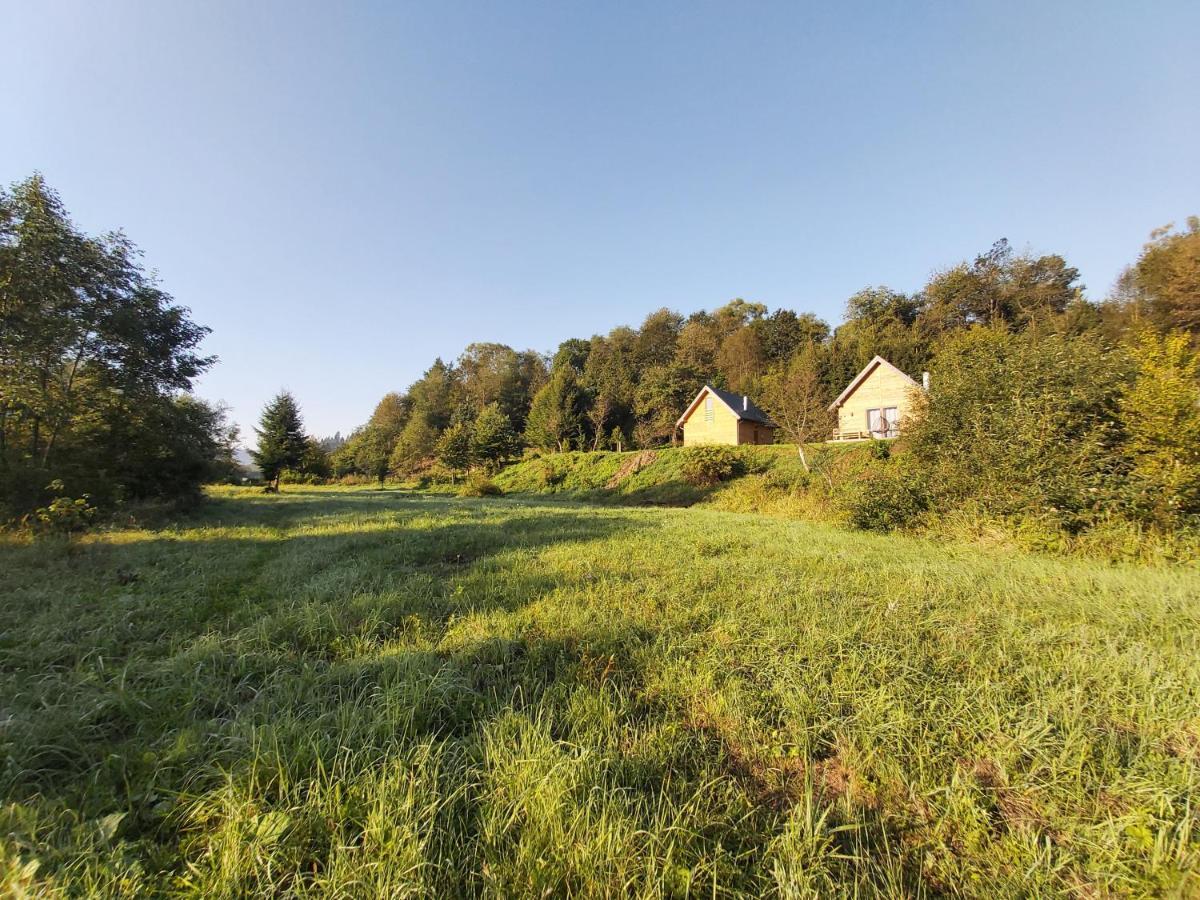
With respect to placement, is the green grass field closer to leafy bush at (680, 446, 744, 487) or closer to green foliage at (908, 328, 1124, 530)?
green foliage at (908, 328, 1124, 530)

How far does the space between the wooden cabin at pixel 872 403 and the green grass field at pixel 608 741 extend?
21.2 metres

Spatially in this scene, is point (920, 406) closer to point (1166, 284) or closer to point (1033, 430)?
point (1033, 430)

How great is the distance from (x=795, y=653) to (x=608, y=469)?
76.8 feet

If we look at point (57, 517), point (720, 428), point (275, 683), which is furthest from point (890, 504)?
point (720, 428)

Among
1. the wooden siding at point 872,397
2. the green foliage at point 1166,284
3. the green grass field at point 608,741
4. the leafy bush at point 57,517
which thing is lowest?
the green grass field at point 608,741

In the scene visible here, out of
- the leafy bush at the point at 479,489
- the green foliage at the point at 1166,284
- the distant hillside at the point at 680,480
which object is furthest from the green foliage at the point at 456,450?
the green foliage at the point at 1166,284

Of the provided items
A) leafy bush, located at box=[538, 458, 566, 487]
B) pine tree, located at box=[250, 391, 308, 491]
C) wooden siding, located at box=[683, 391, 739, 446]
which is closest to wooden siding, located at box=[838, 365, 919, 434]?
wooden siding, located at box=[683, 391, 739, 446]

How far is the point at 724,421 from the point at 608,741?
91.0ft

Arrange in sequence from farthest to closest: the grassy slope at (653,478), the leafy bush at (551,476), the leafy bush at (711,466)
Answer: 1. the leafy bush at (551,476)
2. the leafy bush at (711,466)
3. the grassy slope at (653,478)

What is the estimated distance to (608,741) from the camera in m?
2.16

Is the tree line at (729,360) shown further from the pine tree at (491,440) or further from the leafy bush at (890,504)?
the leafy bush at (890,504)

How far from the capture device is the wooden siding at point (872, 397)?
75.8 ft

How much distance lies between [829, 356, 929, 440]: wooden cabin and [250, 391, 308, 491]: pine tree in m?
38.0

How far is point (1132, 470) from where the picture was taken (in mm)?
6277
